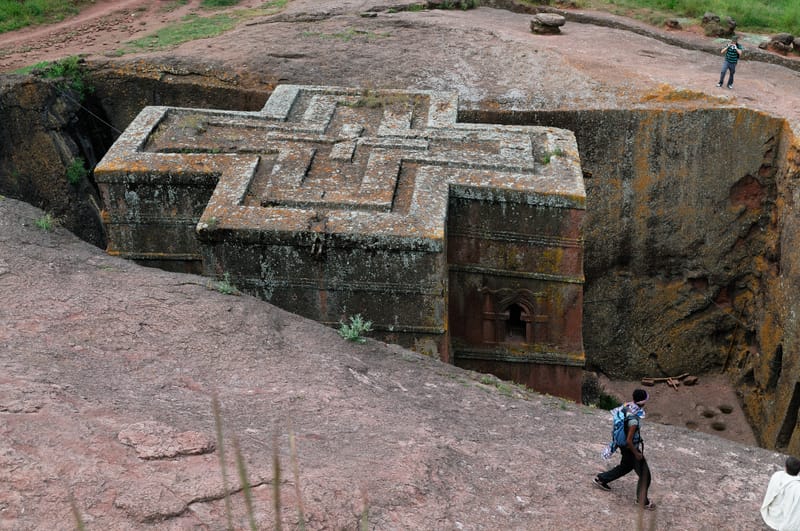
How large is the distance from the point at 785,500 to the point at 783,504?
34 mm

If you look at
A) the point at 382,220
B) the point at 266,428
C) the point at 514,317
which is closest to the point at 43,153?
the point at 382,220

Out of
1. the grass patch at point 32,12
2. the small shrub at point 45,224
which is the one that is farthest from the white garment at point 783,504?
the grass patch at point 32,12

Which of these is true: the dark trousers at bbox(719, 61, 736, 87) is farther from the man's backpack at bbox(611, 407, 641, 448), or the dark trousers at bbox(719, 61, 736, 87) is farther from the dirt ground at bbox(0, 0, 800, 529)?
the man's backpack at bbox(611, 407, 641, 448)

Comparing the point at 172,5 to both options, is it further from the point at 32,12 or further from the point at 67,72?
the point at 67,72

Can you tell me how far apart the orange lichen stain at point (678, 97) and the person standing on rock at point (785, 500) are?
27.8 feet

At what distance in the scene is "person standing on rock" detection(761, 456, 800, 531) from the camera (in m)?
4.95

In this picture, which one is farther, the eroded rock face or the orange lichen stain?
the eroded rock face

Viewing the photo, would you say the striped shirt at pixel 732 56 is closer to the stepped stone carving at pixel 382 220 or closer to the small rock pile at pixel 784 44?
the small rock pile at pixel 784 44

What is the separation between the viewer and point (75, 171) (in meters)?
12.8

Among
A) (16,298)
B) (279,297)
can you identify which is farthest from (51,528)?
(279,297)

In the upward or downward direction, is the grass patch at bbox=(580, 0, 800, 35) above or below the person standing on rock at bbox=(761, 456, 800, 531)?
above

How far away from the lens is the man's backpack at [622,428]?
5.36 m

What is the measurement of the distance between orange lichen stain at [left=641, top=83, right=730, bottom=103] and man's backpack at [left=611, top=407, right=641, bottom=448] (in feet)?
27.1

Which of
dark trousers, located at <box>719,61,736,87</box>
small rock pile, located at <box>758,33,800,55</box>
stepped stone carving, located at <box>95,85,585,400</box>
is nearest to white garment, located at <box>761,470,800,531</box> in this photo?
stepped stone carving, located at <box>95,85,585,400</box>
